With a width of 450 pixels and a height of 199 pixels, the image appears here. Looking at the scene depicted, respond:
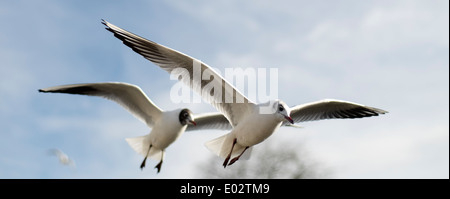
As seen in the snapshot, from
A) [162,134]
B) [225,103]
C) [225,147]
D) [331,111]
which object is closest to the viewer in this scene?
[225,103]

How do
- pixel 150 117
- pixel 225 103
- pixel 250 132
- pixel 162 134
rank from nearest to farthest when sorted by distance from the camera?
pixel 250 132 → pixel 225 103 → pixel 162 134 → pixel 150 117

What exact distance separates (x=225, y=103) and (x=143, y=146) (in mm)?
1559

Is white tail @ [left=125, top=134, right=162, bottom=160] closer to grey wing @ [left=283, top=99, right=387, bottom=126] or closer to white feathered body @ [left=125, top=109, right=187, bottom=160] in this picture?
white feathered body @ [left=125, top=109, right=187, bottom=160]

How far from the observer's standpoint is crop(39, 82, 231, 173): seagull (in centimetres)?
491

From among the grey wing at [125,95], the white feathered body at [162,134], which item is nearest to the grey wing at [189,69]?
the white feathered body at [162,134]

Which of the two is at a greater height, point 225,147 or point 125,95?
point 125,95

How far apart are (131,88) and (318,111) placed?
69.3 inches

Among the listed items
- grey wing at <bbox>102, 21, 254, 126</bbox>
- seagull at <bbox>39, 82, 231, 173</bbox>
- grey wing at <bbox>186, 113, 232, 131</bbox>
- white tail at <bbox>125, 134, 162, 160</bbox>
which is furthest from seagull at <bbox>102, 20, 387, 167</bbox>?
white tail at <bbox>125, 134, 162, 160</bbox>

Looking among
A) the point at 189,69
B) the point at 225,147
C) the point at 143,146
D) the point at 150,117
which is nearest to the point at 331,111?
the point at 225,147

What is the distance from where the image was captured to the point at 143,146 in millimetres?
5352

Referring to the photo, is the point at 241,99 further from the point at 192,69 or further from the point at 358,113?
the point at 358,113

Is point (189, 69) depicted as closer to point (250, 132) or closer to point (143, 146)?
point (250, 132)
